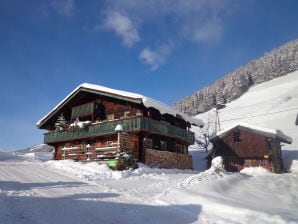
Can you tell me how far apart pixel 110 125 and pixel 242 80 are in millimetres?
81793

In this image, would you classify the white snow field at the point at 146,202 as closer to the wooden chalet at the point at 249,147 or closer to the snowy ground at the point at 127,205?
the snowy ground at the point at 127,205

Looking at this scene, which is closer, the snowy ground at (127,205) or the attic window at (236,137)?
the snowy ground at (127,205)

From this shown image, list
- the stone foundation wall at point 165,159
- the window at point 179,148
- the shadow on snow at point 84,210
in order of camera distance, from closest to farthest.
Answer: the shadow on snow at point 84,210 → the stone foundation wall at point 165,159 → the window at point 179,148

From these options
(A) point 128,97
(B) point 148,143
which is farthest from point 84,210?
(B) point 148,143

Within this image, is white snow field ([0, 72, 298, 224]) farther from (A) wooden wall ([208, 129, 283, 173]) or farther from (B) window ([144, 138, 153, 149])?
(A) wooden wall ([208, 129, 283, 173])

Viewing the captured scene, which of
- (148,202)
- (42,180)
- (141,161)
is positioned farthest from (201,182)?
(141,161)

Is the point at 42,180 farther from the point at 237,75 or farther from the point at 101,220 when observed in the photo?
the point at 237,75

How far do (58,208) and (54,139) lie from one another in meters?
27.8

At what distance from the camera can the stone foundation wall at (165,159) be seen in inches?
1084

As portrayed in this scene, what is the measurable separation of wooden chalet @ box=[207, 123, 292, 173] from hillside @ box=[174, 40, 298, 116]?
6127cm

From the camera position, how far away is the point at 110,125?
28562 millimetres

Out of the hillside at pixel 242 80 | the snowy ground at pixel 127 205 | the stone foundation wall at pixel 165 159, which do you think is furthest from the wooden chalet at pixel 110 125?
the hillside at pixel 242 80

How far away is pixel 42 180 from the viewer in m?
15.4

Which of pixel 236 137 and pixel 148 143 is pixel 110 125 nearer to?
pixel 148 143
